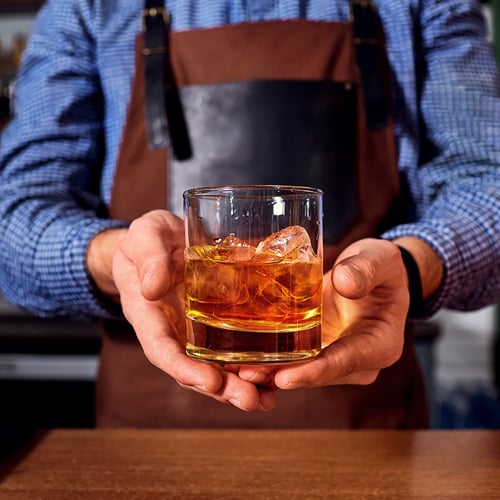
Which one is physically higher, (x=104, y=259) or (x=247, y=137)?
(x=247, y=137)

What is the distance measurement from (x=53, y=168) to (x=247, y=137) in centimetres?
Answer: 41

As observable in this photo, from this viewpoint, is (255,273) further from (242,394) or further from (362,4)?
(362,4)

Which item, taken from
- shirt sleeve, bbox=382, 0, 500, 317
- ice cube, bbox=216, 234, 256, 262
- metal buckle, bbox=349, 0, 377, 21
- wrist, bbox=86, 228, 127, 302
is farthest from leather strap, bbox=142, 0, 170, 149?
ice cube, bbox=216, 234, 256, 262

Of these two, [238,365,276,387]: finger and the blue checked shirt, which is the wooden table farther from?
the blue checked shirt

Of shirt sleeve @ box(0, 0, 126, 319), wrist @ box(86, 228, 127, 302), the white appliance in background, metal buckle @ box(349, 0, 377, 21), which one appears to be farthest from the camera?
the white appliance in background

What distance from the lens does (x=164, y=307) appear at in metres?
0.95

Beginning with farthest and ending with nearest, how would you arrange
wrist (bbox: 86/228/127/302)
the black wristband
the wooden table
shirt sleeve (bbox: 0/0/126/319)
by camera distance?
shirt sleeve (bbox: 0/0/126/319) < wrist (bbox: 86/228/127/302) < the black wristband < the wooden table

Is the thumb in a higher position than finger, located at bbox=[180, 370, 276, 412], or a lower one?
higher

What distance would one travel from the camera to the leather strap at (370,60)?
137cm

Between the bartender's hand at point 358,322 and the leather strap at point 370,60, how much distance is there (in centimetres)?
51

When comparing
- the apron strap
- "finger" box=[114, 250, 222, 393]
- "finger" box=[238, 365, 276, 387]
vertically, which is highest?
the apron strap

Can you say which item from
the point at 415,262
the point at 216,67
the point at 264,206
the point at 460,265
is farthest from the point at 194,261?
the point at 216,67

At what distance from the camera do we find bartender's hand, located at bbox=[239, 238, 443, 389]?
0.80 metres

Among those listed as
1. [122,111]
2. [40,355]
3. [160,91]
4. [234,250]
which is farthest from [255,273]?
[40,355]
